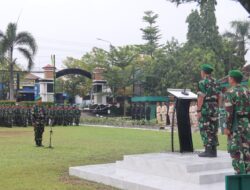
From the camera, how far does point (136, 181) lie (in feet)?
24.4

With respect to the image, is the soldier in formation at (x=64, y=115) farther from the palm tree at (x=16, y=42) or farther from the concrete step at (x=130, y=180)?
the concrete step at (x=130, y=180)

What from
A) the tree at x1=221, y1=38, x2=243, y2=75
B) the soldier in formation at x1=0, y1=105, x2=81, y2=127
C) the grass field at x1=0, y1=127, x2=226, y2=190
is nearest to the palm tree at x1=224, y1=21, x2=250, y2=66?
the tree at x1=221, y1=38, x2=243, y2=75

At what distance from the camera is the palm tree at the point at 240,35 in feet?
140

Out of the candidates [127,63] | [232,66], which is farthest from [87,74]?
[232,66]

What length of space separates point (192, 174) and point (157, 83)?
120 feet

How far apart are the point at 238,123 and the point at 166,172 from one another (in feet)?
5.42

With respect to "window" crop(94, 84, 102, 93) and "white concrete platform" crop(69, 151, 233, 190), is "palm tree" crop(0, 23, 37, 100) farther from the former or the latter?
"white concrete platform" crop(69, 151, 233, 190)

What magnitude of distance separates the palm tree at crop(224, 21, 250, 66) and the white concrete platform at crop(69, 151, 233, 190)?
35.9 meters

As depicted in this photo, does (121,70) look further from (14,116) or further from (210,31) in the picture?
(14,116)

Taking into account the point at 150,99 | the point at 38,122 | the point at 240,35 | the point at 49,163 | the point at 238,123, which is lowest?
the point at 49,163

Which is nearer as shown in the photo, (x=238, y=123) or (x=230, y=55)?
(x=238, y=123)

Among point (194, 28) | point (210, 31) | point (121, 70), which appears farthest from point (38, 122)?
point (194, 28)

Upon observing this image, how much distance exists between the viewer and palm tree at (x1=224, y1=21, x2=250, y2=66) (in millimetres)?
42812

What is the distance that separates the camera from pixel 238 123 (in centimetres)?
631
